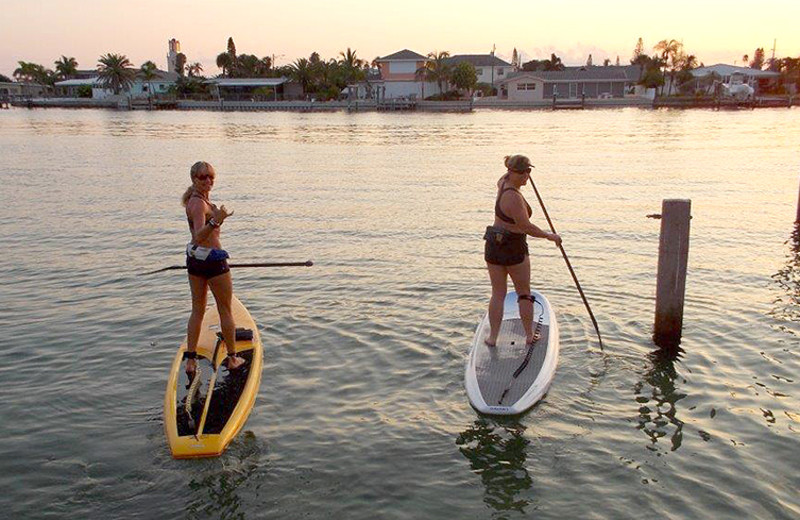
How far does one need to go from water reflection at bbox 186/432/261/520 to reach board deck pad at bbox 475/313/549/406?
266cm

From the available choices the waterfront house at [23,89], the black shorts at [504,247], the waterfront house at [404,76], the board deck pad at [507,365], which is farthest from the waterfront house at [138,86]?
the black shorts at [504,247]

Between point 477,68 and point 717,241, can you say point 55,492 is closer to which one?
point 717,241

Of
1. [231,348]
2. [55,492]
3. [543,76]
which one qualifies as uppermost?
[543,76]

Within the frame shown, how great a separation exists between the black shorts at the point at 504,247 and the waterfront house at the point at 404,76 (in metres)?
115

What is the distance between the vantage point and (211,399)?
754 cm

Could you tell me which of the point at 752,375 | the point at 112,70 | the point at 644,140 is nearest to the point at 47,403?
the point at 752,375

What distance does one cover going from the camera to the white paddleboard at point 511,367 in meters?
7.92

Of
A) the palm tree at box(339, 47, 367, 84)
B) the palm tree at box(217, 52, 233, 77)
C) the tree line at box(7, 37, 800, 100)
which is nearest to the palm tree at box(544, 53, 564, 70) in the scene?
the tree line at box(7, 37, 800, 100)

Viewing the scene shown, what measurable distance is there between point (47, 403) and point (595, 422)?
20.8 feet

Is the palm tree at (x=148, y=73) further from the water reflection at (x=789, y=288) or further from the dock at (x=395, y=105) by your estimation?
the water reflection at (x=789, y=288)

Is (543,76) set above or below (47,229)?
above

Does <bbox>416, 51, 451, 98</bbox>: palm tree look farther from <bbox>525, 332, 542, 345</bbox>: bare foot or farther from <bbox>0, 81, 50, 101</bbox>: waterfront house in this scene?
<bbox>525, 332, 542, 345</bbox>: bare foot

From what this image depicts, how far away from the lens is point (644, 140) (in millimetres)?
46406

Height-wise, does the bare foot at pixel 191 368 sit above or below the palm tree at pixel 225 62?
below
